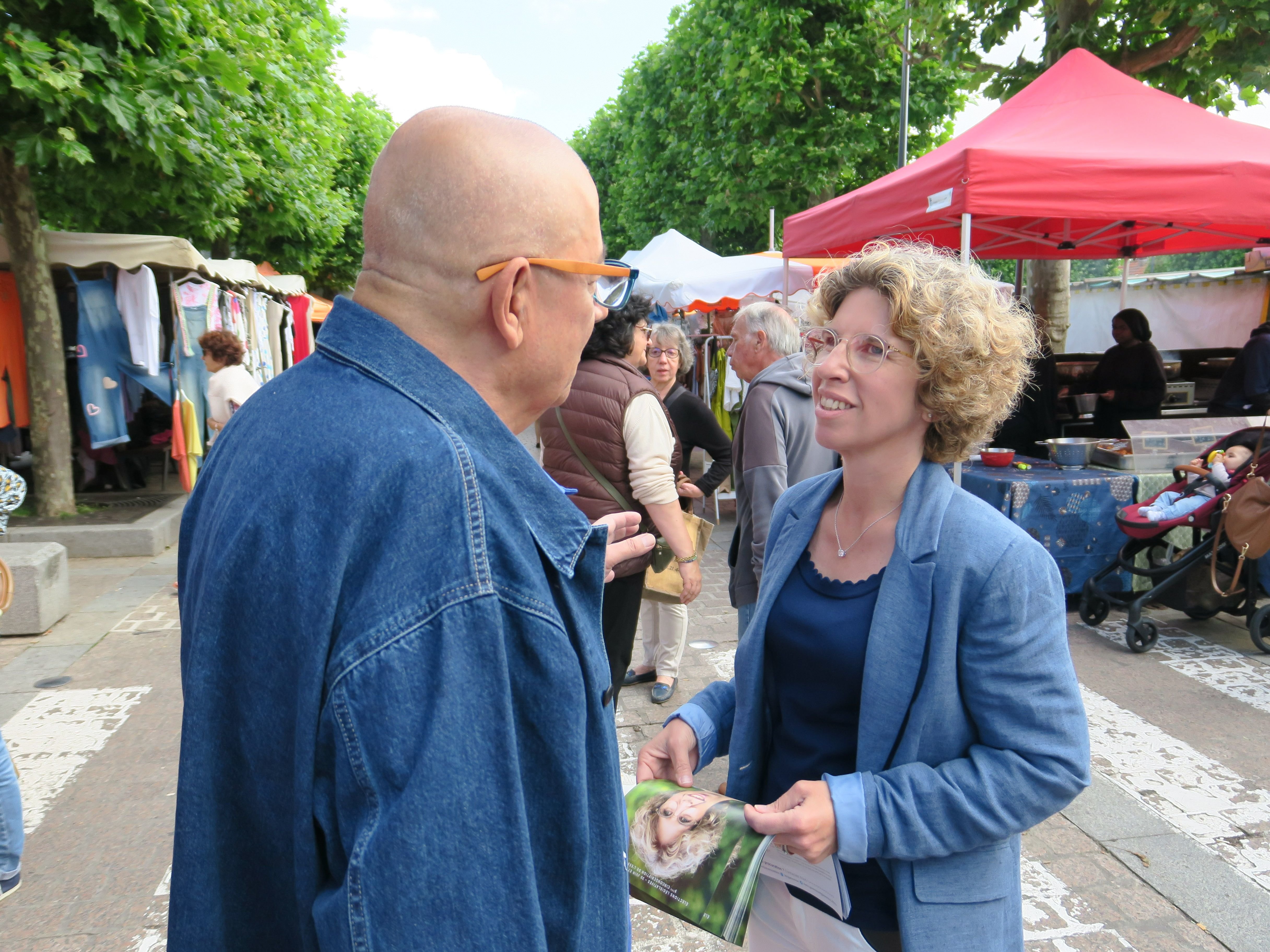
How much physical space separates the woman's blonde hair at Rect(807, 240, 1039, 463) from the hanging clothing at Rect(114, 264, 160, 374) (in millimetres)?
9263

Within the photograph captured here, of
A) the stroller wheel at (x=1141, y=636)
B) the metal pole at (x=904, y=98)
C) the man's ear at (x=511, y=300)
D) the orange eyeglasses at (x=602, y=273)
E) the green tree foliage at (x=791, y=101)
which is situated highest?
the green tree foliage at (x=791, y=101)

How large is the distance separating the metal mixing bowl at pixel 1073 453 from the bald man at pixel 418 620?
6.56 metres

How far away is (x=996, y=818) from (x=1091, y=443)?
20.3 ft

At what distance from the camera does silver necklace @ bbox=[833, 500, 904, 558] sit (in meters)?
1.76

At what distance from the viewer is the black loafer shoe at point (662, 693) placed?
189 inches

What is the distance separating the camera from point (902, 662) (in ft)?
5.03

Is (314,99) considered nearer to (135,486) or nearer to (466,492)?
(135,486)

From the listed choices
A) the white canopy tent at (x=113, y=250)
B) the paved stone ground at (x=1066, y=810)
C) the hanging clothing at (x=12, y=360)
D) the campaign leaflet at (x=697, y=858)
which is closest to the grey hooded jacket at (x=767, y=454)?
the paved stone ground at (x=1066, y=810)

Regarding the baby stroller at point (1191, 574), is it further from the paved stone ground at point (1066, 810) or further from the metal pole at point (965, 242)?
the metal pole at point (965, 242)

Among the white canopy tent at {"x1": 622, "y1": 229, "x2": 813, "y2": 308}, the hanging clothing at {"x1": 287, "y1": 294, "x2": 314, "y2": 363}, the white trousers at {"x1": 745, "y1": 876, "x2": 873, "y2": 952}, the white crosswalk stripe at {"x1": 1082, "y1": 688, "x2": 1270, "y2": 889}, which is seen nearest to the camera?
the white trousers at {"x1": 745, "y1": 876, "x2": 873, "y2": 952}

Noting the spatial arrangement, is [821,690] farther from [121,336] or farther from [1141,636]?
[121,336]

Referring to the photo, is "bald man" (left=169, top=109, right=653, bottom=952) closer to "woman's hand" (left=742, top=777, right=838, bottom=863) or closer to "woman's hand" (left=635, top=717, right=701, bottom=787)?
"woman's hand" (left=742, top=777, right=838, bottom=863)

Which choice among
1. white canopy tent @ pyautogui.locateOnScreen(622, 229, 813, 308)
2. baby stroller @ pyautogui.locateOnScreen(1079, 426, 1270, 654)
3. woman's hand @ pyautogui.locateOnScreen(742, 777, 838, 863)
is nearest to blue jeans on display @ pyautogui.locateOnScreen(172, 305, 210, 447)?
white canopy tent @ pyautogui.locateOnScreen(622, 229, 813, 308)

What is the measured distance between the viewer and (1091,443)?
6785 millimetres
